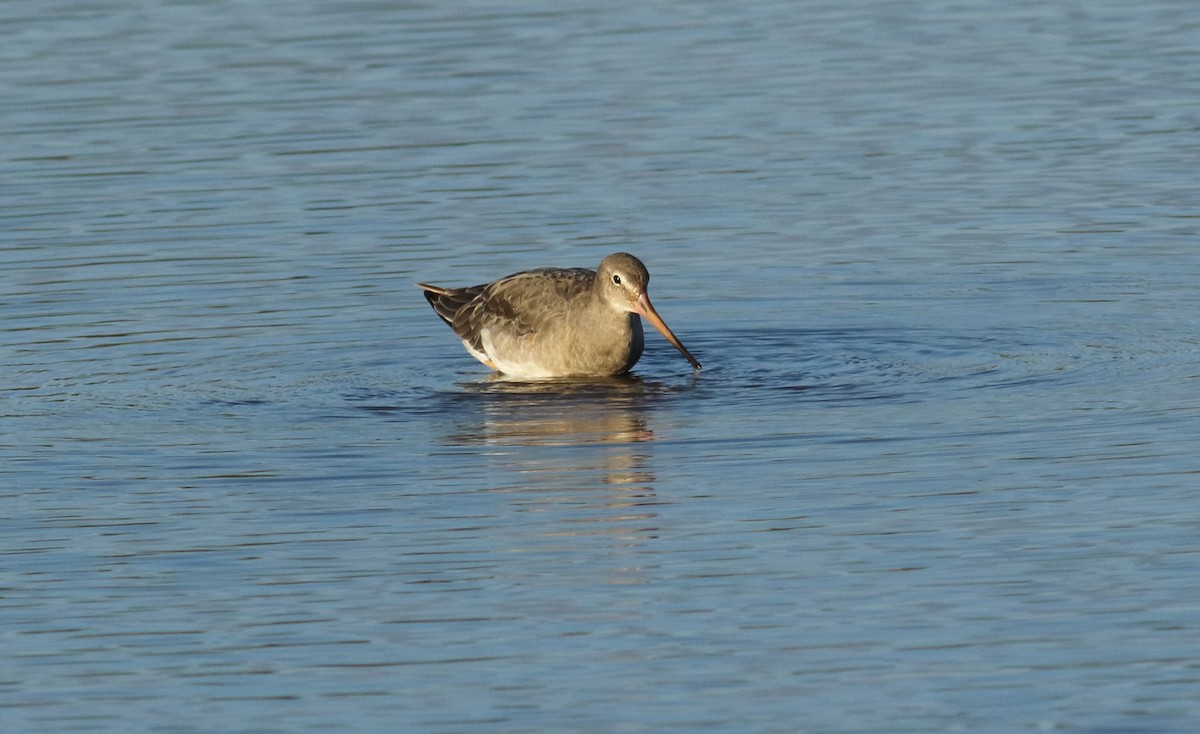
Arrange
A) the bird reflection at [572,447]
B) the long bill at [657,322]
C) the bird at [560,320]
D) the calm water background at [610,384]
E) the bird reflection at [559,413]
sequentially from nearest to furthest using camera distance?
the calm water background at [610,384], the bird reflection at [572,447], the bird reflection at [559,413], the long bill at [657,322], the bird at [560,320]

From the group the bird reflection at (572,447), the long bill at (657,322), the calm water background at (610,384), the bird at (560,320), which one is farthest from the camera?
the bird at (560,320)

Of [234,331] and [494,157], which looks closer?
[234,331]

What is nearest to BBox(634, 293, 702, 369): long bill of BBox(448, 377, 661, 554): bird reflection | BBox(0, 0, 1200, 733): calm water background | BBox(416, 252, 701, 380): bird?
BBox(416, 252, 701, 380): bird

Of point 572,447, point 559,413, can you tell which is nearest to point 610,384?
point 559,413

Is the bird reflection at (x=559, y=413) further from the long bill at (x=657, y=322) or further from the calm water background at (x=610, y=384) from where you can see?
the long bill at (x=657, y=322)

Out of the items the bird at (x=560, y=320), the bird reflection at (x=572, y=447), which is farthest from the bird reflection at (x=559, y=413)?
the bird at (x=560, y=320)

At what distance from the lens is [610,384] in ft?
49.4

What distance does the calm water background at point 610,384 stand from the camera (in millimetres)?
9234

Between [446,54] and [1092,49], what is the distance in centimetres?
634

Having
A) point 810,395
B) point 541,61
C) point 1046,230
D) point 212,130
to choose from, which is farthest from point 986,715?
point 541,61

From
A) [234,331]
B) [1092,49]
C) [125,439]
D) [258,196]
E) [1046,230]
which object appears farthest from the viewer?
[1092,49]

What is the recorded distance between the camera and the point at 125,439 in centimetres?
1319

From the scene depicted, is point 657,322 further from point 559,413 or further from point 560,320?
point 559,413

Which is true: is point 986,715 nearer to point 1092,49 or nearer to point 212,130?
point 212,130
